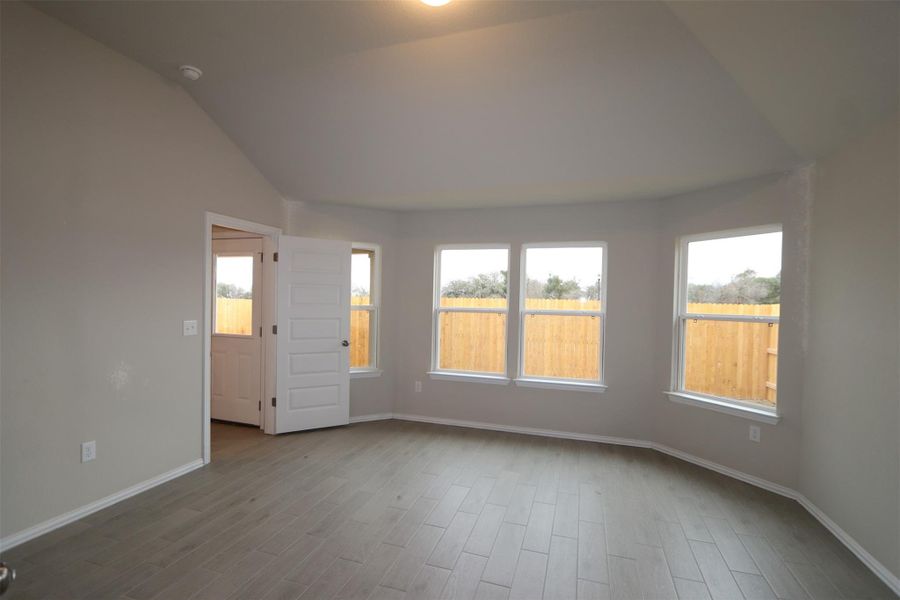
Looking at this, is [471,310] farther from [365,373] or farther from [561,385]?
[365,373]

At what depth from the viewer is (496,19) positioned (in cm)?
241

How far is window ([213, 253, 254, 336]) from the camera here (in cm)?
466

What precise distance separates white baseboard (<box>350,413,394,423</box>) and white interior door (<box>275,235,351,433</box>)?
5.1 inches

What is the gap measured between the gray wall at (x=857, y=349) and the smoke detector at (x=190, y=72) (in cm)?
420

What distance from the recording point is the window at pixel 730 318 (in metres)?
3.49

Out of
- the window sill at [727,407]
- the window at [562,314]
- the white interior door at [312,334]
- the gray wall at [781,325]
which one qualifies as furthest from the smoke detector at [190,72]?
the window sill at [727,407]

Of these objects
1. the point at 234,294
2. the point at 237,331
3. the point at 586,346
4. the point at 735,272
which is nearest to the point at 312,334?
the point at 237,331

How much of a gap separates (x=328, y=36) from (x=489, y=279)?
291cm

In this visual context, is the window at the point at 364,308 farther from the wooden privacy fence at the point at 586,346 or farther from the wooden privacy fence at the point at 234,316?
the wooden privacy fence at the point at 234,316

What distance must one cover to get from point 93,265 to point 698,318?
4599 mm

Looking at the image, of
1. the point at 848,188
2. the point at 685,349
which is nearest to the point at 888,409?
the point at 848,188

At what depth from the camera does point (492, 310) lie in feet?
16.0

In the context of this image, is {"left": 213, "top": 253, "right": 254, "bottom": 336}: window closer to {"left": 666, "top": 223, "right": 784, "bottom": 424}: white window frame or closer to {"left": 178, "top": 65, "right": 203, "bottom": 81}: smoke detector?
{"left": 178, "top": 65, "right": 203, "bottom": 81}: smoke detector

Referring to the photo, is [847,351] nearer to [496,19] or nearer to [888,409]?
[888,409]
